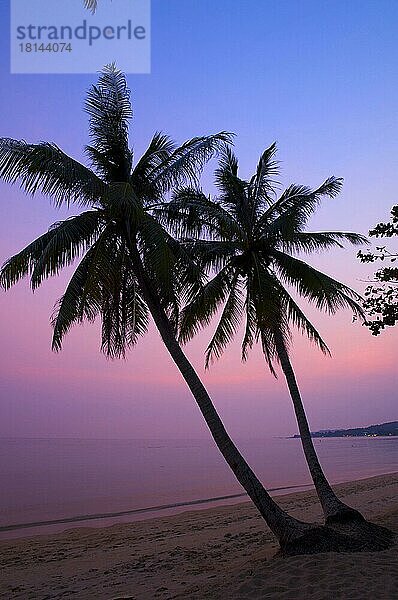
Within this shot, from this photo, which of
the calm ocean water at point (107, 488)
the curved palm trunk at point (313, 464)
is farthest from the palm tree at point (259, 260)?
the calm ocean water at point (107, 488)

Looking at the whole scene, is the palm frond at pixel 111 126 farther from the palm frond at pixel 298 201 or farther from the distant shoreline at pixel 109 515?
the distant shoreline at pixel 109 515

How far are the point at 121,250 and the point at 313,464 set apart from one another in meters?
6.43

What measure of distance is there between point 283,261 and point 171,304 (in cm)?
299

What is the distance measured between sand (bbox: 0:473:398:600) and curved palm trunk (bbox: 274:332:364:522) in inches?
52.8

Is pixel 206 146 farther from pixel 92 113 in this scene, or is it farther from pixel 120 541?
pixel 120 541

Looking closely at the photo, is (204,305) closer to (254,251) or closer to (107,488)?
(254,251)

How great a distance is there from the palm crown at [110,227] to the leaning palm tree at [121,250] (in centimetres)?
2

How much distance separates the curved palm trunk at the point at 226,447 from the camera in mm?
9922

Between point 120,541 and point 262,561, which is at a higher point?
point 262,561

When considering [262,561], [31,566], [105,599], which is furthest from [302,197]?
[31,566]

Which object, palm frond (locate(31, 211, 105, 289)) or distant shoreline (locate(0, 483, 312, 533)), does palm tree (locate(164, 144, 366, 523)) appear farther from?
distant shoreline (locate(0, 483, 312, 533))

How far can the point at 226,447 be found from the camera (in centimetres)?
1054

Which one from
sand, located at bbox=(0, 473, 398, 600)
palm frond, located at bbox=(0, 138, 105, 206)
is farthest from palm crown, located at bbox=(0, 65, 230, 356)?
sand, located at bbox=(0, 473, 398, 600)

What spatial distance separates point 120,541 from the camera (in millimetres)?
15477
